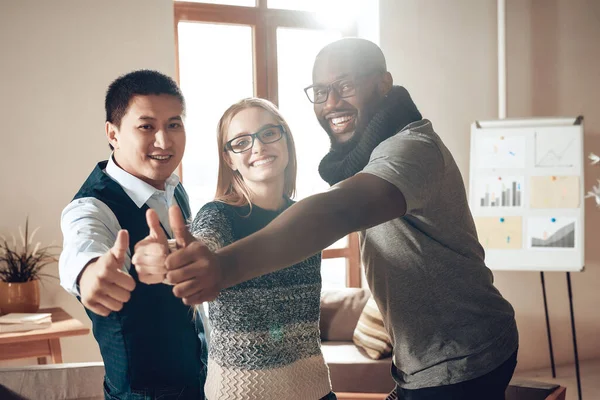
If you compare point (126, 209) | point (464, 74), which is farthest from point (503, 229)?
point (126, 209)

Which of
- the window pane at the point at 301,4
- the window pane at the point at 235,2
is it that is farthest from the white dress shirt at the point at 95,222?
the window pane at the point at 301,4

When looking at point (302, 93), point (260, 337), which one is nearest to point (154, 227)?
point (260, 337)

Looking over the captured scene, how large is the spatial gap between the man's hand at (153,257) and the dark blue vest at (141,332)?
0.62 metres

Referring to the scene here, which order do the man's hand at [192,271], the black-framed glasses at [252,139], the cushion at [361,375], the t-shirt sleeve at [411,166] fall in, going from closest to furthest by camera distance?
the man's hand at [192,271]
the t-shirt sleeve at [411,166]
the black-framed glasses at [252,139]
the cushion at [361,375]

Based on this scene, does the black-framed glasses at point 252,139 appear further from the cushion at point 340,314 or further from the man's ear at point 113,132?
the cushion at point 340,314

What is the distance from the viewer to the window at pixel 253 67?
13.7ft

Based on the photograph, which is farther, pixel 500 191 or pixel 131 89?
pixel 500 191

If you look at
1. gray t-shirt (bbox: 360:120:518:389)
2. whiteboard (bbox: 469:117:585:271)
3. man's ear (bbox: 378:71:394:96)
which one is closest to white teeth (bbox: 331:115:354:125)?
man's ear (bbox: 378:71:394:96)

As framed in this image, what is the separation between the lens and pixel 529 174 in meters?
4.27

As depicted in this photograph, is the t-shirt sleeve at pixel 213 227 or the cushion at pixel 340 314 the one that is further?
the cushion at pixel 340 314

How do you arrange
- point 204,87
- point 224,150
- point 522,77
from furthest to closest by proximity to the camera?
point 522,77 → point 204,87 → point 224,150

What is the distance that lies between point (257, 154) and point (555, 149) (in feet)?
10.9

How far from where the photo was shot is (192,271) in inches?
31.0

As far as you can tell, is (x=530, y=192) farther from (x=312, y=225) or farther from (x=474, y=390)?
(x=312, y=225)
